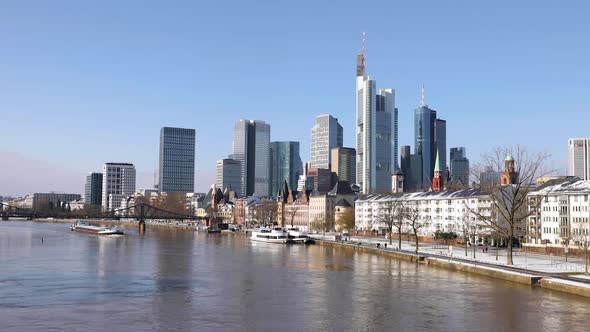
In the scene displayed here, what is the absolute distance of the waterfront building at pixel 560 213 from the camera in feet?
326

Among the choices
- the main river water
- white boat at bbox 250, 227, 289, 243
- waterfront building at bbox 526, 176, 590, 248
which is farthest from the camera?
white boat at bbox 250, 227, 289, 243

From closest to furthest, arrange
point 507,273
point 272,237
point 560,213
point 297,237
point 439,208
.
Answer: point 507,273
point 560,213
point 439,208
point 297,237
point 272,237

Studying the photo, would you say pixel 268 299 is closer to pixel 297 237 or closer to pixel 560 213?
pixel 560 213

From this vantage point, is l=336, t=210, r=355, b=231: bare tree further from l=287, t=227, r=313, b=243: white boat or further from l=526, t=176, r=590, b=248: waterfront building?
Answer: l=526, t=176, r=590, b=248: waterfront building

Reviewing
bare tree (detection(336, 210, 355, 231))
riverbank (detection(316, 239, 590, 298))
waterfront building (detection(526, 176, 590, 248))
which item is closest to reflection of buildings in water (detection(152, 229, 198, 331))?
riverbank (detection(316, 239, 590, 298))

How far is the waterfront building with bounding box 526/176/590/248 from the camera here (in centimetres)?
9938

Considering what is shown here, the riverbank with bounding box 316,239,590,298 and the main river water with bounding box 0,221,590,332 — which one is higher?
the riverbank with bounding box 316,239,590,298

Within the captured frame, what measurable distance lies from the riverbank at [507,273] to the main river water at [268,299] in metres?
1.39

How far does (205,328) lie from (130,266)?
140 feet

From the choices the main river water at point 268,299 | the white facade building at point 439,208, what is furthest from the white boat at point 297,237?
the main river water at point 268,299

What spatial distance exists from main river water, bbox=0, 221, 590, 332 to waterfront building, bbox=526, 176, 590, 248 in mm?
32505

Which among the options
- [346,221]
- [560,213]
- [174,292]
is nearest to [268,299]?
[174,292]

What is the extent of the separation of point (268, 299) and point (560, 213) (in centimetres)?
6913

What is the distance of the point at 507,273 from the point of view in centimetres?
6569
